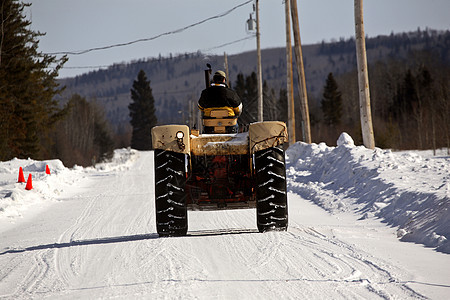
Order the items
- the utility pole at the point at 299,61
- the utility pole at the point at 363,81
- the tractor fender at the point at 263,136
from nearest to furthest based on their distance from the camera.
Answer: the tractor fender at the point at 263,136 → the utility pole at the point at 363,81 → the utility pole at the point at 299,61

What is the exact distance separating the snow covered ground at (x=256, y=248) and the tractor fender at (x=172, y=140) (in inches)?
48.1

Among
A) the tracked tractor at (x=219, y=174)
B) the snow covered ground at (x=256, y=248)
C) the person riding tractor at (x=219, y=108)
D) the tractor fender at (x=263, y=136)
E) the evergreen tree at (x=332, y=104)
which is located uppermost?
the evergreen tree at (x=332, y=104)

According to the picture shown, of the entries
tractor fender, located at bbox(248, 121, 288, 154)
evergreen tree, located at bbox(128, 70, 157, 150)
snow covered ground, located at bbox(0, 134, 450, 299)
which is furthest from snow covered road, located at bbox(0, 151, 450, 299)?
evergreen tree, located at bbox(128, 70, 157, 150)

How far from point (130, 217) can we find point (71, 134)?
83.6 meters

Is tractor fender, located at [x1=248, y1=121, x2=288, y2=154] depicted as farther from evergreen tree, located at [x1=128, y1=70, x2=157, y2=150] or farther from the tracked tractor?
evergreen tree, located at [x1=128, y1=70, x2=157, y2=150]

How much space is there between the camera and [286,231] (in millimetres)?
7340

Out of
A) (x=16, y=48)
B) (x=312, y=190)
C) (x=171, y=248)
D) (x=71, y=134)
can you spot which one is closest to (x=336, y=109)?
(x=71, y=134)

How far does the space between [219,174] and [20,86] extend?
34.7 meters

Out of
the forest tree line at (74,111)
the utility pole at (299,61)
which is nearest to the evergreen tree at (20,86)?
the forest tree line at (74,111)

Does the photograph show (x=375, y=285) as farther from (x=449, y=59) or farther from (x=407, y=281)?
(x=449, y=59)

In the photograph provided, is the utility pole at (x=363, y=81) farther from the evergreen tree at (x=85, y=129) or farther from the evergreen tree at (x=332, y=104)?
the evergreen tree at (x=332, y=104)

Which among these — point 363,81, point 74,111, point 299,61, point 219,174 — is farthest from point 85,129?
point 219,174

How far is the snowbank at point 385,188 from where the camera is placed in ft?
22.3

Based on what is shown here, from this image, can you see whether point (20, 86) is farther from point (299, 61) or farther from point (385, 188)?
point (385, 188)
